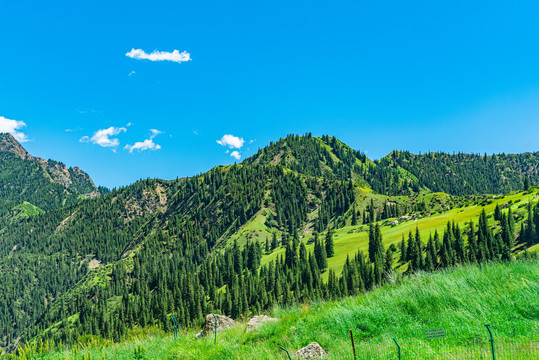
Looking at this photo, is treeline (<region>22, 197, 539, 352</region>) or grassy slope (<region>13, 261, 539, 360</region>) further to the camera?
treeline (<region>22, 197, 539, 352</region>)

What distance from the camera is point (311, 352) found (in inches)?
415

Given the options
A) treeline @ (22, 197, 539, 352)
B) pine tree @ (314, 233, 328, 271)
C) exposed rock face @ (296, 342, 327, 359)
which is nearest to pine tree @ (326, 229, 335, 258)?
treeline @ (22, 197, 539, 352)

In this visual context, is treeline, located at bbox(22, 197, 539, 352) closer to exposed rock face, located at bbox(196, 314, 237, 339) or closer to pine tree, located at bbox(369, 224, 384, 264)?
pine tree, located at bbox(369, 224, 384, 264)

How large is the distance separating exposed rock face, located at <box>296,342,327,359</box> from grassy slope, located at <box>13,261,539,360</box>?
515mm

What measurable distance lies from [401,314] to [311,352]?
3.86 metres

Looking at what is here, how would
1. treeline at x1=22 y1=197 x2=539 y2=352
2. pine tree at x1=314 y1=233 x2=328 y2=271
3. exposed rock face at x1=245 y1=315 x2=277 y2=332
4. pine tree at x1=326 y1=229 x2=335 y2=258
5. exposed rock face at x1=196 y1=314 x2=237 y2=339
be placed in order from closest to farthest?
exposed rock face at x1=245 y1=315 x2=277 y2=332 < exposed rock face at x1=196 y1=314 x2=237 y2=339 < treeline at x1=22 y1=197 x2=539 y2=352 < pine tree at x1=314 y1=233 x2=328 y2=271 < pine tree at x1=326 y1=229 x2=335 y2=258

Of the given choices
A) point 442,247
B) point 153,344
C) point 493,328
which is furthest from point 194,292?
→ point 493,328

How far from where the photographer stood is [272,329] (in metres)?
13.2

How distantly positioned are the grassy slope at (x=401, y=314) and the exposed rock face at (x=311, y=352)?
51cm

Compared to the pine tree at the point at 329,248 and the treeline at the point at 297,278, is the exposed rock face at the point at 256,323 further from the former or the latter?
the pine tree at the point at 329,248

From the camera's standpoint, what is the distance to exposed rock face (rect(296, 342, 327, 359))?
10367 millimetres

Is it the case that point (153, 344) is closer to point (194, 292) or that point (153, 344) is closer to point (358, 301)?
point (358, 301)

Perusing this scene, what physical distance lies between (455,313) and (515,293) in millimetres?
2190

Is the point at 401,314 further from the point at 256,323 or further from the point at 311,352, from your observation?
the point at 256,323
